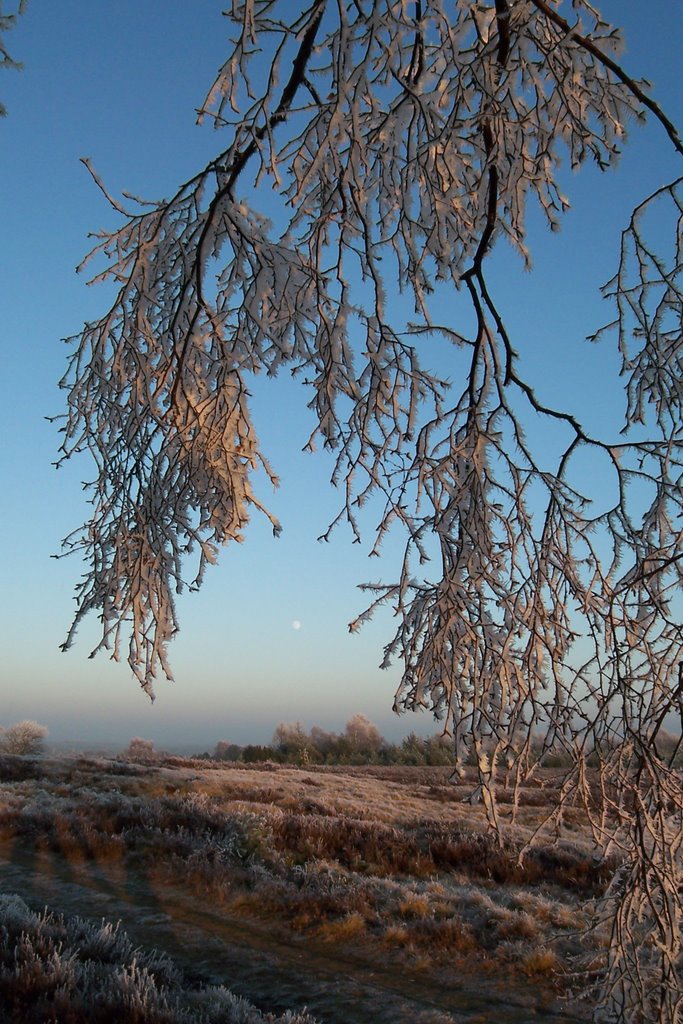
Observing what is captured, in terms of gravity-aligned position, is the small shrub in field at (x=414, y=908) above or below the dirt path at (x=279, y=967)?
above

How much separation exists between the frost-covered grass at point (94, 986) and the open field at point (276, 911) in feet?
0.06

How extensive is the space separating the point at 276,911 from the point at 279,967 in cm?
148

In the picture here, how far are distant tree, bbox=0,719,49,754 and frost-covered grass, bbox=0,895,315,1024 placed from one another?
61.5 feet

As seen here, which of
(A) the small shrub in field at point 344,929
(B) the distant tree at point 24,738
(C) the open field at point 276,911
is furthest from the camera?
(B) the distant tree at point 24,738

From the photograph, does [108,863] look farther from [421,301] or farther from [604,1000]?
[421,301]

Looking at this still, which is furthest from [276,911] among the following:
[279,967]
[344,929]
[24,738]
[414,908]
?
[24,738]

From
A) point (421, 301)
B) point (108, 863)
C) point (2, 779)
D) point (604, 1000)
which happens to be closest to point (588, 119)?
point (421, 301)

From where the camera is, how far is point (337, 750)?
93.3 feet

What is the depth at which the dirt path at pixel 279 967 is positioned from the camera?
20.0 ft

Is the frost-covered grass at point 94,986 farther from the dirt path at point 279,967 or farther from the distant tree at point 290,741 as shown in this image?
the distant tree at point 290,741

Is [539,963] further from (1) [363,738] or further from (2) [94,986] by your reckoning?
(1) [363,738]

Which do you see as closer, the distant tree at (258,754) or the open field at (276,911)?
the open field at (276,911)

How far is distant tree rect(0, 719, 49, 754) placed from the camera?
23.4m

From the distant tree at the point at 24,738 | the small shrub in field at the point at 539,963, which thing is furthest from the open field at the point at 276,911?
the distant tree at the point at 24,738
